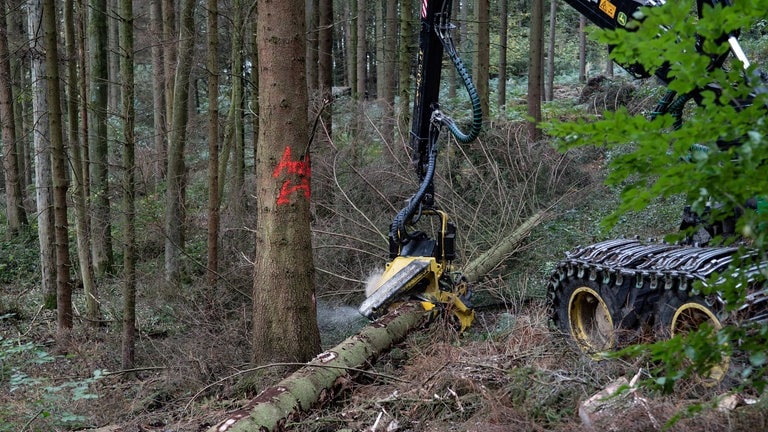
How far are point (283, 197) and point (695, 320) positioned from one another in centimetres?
339

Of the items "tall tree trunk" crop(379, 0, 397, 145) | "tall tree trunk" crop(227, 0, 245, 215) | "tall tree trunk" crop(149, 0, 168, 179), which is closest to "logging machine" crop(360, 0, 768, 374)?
"tall tree trunk" crop(379, 0, 397, 145)

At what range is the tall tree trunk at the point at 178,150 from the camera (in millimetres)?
11141

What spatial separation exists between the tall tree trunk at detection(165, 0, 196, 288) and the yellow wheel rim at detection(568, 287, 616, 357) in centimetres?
679

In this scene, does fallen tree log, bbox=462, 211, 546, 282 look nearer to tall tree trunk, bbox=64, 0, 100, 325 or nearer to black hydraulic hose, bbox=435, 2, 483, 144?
black hydraulic hose, bbox=435, 2, 483, 144

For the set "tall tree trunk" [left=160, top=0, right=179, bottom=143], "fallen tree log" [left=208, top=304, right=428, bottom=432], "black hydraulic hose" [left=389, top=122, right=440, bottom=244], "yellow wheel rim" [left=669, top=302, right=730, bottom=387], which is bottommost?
"fallen tree log" [left=208, top=304, right=428, bottom=432]

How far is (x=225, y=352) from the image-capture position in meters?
6.87

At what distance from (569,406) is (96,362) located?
19.5ft

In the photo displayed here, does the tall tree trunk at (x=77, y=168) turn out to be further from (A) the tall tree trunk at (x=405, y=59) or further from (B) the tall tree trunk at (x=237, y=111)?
(A) the tall tree trunk at (x=405, y=59)

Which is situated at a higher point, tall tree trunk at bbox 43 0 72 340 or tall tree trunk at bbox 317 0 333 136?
tall tree trunk at bbox 317 0 333 136

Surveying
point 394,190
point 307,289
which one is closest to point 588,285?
point 307,289

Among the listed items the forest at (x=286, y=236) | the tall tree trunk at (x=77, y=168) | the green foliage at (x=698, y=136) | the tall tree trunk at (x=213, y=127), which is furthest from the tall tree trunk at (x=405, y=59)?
the green foliage at (x=698, y=136)

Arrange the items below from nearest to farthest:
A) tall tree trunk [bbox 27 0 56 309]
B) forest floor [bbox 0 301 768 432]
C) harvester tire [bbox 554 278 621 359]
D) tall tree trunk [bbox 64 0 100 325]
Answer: forest floor [bbox 0 301 768 432] < harvester tire [bbox 554 278 621 359] < tall tree trunk [bbox 64 0 100 325] < tall tree trunk [bbox 27 0 56 309]

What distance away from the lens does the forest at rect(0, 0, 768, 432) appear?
15.3 ft

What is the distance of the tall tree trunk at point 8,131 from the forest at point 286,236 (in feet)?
0.17
